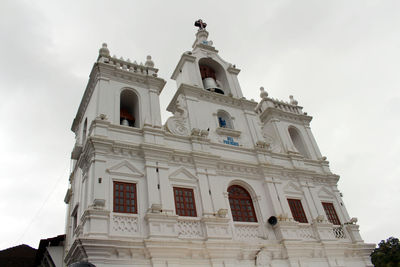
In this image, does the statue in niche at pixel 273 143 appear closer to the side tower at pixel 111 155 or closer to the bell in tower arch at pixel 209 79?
the bell in tower arch at pixel 209 79

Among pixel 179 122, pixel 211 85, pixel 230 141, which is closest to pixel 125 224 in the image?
pixel 179 122

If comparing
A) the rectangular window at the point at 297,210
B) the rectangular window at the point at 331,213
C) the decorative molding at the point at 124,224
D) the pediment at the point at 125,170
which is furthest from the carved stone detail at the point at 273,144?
the decorative molding at the point at 124,224

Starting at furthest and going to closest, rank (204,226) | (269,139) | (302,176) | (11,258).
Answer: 1. (11,258)
2. (269,139)
3. (302,176)
4. (204,226)

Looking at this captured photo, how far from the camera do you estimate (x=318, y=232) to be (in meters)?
18.4

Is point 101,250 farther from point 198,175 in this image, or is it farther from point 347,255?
point 347,255

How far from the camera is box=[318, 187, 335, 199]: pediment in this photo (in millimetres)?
21573

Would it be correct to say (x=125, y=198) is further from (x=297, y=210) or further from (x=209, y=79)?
(x=209, y=79)

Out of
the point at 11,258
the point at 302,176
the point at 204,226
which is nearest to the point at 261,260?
the point at 204,226

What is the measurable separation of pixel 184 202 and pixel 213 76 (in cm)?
1264

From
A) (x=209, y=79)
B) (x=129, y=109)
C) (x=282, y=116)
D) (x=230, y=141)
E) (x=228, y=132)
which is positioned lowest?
(x=230, y=141)

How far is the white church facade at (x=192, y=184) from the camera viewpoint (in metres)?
13.8

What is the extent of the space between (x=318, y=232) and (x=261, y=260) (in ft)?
15.6

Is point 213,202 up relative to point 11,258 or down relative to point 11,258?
down

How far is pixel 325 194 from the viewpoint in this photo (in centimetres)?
2184
